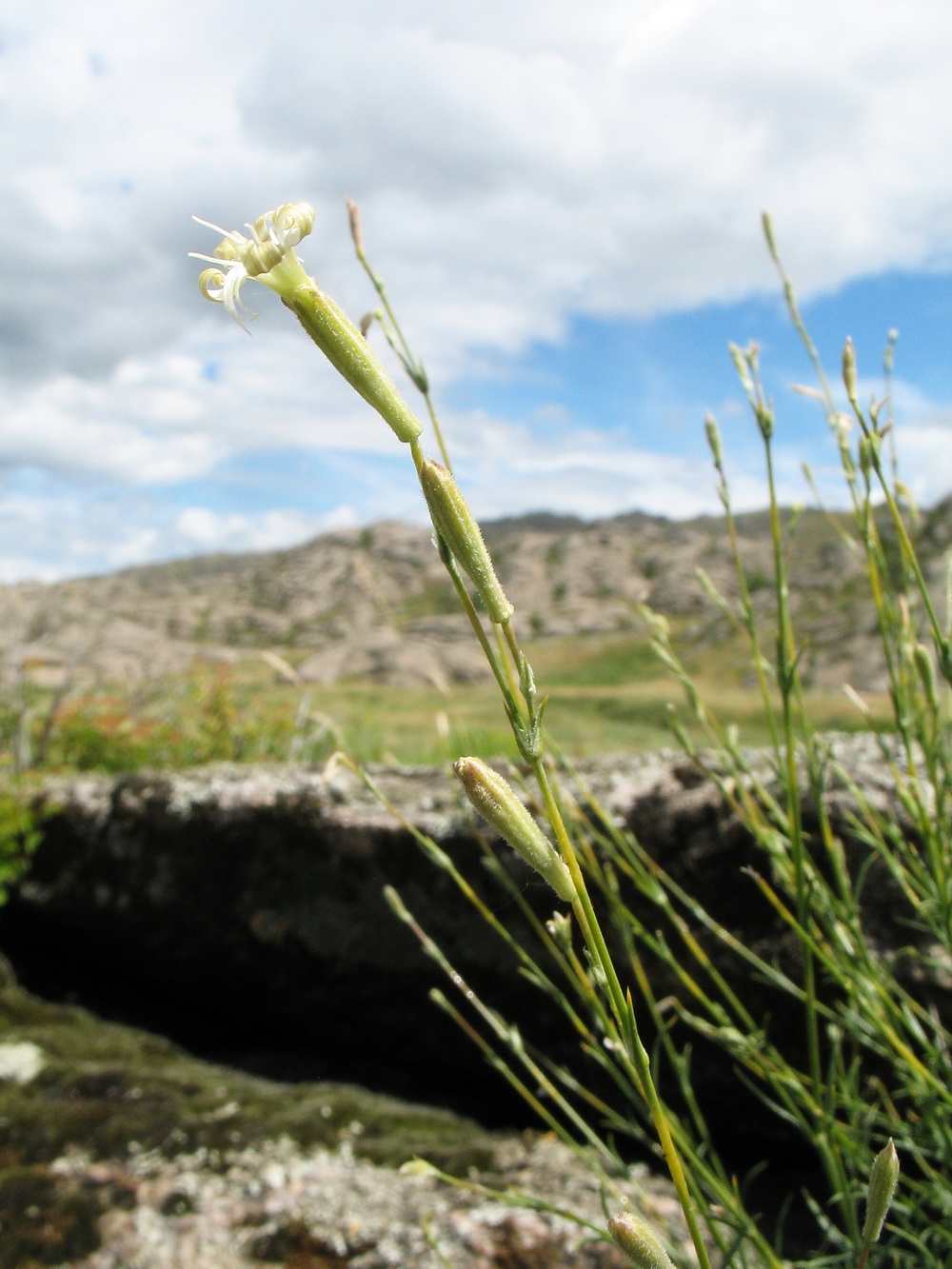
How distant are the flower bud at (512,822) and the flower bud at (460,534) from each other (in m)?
0.12

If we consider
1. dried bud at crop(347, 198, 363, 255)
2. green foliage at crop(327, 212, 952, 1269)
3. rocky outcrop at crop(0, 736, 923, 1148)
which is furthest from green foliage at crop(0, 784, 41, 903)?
dried bud at crop(347, 198, 363, 255)

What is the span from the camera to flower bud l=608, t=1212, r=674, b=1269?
0.70 meters

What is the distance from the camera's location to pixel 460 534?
690 millimetres

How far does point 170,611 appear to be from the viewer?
11544 cm

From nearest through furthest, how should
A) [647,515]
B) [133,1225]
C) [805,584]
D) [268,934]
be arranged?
[133,1225], [268,934], [805,584], [647,515]

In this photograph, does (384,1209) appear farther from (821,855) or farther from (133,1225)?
(821,855)

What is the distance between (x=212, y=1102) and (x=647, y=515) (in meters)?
134

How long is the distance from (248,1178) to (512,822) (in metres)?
2.93

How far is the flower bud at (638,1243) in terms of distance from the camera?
70 cm

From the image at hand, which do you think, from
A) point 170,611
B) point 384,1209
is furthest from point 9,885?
point 170,611

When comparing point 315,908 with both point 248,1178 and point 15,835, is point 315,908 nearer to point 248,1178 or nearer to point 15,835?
point 248,1178

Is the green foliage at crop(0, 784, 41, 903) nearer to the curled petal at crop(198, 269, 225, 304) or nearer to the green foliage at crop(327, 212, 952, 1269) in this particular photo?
the green foliage at crop(327, 212, 952, 1269)

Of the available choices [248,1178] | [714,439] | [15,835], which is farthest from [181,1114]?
[714,439]

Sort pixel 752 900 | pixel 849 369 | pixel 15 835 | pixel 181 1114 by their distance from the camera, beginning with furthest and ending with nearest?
pixel 15 835
pixel 181 1114
pixel 752 900
pixel 849 369
